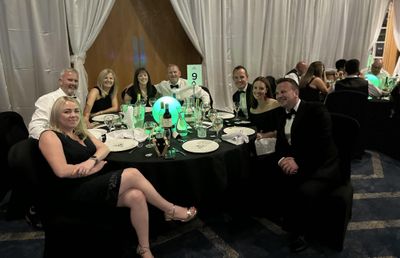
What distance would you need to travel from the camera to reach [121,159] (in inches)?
76.5

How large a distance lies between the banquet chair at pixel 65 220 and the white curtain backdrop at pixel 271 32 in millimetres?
3114

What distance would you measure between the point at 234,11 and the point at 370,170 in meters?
2.92

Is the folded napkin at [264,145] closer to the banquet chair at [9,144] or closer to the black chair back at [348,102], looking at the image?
the black chair back at [348,102]

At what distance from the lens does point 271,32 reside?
5016 mm

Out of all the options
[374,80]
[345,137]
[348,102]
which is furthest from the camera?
[374,80]

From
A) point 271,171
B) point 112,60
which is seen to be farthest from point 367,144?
point 112,60

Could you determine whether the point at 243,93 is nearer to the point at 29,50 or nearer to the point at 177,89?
the point at 177,89

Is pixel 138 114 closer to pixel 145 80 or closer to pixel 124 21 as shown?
pixel 145 80

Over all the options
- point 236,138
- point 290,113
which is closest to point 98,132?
point 236,138

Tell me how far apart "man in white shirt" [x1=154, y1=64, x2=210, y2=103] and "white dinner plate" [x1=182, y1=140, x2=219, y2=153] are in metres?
1.18

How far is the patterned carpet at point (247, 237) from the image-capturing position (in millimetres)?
2111

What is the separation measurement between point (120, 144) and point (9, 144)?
1.02 meters

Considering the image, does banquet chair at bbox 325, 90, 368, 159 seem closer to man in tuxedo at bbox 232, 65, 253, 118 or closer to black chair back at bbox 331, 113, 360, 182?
man in tuxedo at bbox 232, 65, 253, 118

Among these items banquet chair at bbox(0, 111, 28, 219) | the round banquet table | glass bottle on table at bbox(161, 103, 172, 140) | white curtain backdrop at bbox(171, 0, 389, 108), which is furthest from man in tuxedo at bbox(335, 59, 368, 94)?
banquet chair at bbox(0, 111, 28, 219)
